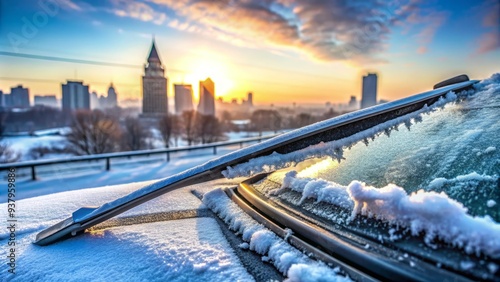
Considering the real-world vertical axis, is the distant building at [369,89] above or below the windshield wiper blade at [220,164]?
above

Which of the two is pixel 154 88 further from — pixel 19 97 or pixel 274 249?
pixel 274 249

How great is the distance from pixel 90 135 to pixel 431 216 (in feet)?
129

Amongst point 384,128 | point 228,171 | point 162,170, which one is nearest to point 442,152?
point 384,128

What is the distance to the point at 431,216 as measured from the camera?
1.10m

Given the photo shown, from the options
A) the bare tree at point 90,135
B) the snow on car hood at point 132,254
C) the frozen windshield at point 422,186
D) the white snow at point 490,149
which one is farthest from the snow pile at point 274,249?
the bare tree at point 90,135

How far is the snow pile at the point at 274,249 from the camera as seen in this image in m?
1.11

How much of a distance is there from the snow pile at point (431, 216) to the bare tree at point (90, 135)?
3858 centimetres

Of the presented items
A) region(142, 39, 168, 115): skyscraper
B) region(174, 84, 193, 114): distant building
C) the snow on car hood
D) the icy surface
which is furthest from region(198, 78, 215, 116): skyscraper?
the icy surface

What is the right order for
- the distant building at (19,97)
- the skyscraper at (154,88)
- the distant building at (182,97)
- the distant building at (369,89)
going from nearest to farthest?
the distant building at (369,89) → the distant building at (19,97) → the skyscraper at (154,88) → the distant building at (182,97)

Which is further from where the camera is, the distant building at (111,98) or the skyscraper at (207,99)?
the distant building at (111,98)

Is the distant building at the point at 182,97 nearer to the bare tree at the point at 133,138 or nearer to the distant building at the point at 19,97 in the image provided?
the distant building at the point at 19,97

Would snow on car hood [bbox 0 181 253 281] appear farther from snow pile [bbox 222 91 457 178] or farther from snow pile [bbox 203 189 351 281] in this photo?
snow pile [bbox 222 91 457 178]

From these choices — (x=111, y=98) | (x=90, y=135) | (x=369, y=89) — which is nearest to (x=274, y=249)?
(x=369, y=89)

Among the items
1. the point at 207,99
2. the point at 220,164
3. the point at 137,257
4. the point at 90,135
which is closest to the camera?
the point at 137,257
